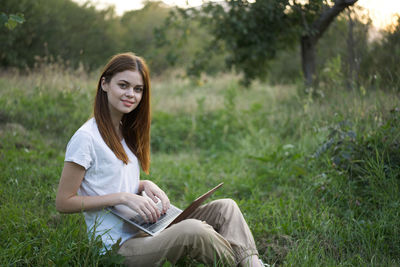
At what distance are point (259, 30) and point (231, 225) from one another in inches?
181

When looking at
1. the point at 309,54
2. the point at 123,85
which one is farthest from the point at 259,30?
the point at 123,85

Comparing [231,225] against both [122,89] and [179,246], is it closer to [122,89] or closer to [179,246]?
[179,246]

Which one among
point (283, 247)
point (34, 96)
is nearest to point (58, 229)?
point (283, 247)

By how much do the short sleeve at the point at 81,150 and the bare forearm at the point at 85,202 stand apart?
17 centimetres

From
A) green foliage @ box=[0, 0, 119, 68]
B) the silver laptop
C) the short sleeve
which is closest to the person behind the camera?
the short sleeve

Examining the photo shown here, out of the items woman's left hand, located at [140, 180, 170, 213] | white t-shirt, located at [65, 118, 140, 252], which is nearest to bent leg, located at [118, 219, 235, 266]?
white t-shirt, located at [65, 118, 140, 252]

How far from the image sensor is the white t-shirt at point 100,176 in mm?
1797

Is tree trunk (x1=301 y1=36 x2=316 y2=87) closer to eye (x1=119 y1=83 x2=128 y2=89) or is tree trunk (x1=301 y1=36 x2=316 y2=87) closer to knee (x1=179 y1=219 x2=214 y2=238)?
eye (x1=119 y1=83 x2=128 y2=89)

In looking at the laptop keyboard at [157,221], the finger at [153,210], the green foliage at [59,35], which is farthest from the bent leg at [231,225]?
the green foliage at [59,35]

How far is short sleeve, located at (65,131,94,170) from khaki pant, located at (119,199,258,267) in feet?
1.72

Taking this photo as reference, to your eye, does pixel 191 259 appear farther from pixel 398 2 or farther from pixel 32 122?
pixel 32 122

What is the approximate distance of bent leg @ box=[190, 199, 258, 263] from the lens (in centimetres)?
195

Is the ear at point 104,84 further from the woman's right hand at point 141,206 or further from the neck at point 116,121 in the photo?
the woman's right hand at point 141,206

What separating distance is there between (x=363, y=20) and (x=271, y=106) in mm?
2902
